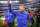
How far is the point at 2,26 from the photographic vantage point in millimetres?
2971

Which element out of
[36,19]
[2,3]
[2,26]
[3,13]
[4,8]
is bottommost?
[2,26]

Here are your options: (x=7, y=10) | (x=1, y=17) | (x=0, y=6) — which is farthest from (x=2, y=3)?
(x=1, y=17)

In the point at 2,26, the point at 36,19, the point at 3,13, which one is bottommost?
the point at 2,26

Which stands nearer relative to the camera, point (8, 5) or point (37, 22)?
point (8, 5)

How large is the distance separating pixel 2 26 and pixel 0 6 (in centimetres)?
74

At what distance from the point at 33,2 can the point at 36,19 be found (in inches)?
26.0

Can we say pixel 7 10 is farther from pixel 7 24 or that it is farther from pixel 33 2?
pixel 33 2

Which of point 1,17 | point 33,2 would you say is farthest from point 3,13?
point 33,2

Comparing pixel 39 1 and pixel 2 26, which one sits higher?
pixel 39 1

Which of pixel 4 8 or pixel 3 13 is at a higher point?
pixel 4 8

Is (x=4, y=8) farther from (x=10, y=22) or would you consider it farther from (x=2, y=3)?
(x=10, y=22)

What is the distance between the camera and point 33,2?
3014mm

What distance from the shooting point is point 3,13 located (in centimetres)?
295

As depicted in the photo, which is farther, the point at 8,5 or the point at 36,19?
the point at 36,19
